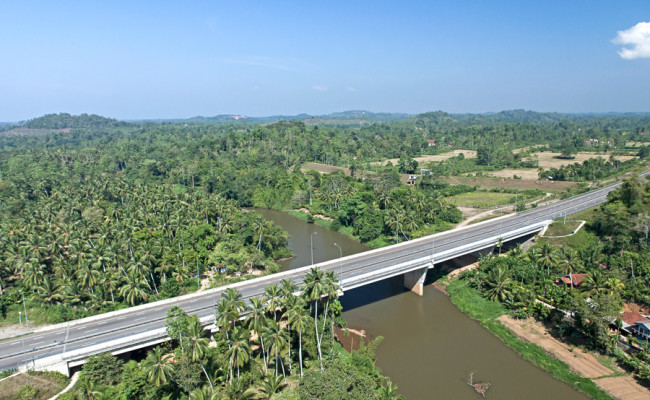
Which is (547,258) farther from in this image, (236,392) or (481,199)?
(481,199)

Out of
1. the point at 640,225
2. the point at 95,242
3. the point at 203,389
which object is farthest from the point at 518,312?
the point at 95,242

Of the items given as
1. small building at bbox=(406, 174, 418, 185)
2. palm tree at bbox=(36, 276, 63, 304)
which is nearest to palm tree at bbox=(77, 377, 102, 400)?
palm tree at bbox=(36, 276, 63, 304)

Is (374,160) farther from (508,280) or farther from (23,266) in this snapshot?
(23,266)

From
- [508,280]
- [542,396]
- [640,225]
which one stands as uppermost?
[640,225]

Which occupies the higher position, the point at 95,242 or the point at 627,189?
the point at 627,189

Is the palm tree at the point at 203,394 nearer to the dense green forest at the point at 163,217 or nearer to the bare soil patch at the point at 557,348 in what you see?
the dense green forest at the point at 163,217

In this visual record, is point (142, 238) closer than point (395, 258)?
No

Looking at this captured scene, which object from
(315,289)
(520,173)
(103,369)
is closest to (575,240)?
(315,289)

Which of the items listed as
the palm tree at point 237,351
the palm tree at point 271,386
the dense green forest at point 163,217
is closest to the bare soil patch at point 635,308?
the dense green forest at point 163,217
